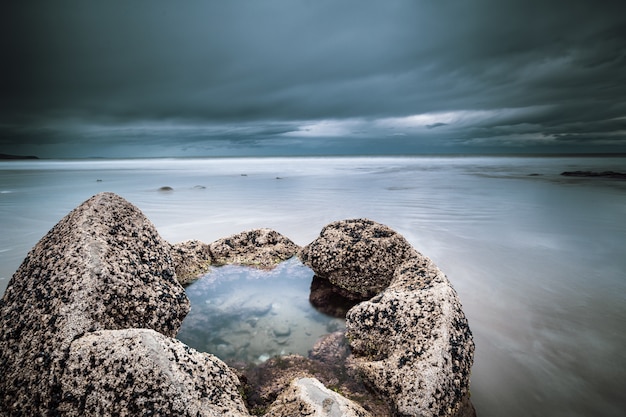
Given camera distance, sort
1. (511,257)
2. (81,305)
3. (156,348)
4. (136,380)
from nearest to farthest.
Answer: (136,380)
(156,348)
(81,305)
(511,257)

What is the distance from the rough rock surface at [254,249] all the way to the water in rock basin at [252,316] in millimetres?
215

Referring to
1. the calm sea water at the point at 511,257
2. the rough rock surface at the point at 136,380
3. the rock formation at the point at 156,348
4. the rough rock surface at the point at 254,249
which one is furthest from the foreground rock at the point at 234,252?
the rough rock surface at the point at 136,380

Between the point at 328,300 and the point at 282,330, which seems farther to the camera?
the point at 328,300

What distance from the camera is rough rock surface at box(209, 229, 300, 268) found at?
5.36 metres

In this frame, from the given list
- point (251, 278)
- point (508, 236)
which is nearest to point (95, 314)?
point (251, 278)

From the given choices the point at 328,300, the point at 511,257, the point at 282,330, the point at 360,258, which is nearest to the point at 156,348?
the point at 282,330

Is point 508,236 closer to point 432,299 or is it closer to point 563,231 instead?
point 563,231

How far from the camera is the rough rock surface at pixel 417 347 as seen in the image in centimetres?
244

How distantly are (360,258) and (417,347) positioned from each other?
6.05 feet

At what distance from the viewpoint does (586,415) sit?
8.80 feet

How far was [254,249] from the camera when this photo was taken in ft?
18.4

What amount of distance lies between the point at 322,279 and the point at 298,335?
136 centimetres

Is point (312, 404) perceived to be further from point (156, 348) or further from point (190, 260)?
point (190, 260)

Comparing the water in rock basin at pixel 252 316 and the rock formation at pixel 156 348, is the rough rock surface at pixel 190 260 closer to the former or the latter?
the water in rock basin at pixel 252 316
